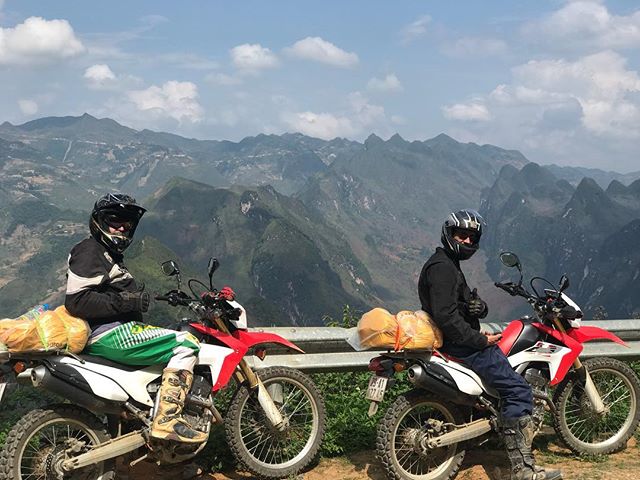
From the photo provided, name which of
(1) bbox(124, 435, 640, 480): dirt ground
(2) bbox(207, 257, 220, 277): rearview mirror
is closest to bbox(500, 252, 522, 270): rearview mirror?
(1) bbox(124, 435, 640, 480): dirt ground

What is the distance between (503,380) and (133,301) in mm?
3260

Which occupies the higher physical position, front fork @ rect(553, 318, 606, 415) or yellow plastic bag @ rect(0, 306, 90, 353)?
yellow plastic bag @ rect(0, 306, 90, 353)

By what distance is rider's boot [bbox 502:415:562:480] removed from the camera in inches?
220

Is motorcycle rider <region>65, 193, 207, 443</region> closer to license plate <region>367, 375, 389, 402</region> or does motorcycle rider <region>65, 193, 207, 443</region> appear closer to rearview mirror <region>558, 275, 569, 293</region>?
license plate <region>367, 375, 389, 402</region>

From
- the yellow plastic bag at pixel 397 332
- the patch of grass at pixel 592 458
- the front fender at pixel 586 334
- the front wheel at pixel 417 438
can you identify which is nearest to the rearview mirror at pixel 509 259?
the front fender at pixel 586 334

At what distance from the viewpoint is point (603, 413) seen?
6617mm

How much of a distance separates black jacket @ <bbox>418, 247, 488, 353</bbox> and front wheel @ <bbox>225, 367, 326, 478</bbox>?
4.60ft

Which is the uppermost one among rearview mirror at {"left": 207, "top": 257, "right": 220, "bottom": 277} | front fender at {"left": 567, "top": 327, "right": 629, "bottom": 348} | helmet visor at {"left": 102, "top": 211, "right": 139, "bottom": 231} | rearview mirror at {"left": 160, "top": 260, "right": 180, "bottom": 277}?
helmet visor at {"left": 102, "top": 211, "right": 139, "bottom": 231}

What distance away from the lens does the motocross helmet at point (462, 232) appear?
19.1 ft

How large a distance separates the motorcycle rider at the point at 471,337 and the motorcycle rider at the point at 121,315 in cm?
215

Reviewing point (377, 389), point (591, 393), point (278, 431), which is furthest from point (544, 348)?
point (278, 431)

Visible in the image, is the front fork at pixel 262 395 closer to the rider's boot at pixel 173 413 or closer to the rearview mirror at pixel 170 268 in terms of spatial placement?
the rider's boot at pixel 173 413

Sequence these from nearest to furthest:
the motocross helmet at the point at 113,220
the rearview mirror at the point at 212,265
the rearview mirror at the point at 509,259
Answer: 1. the motocross helmet at the point at 113,220
2. the rearview mirror at the point at 212,265
3. the rearview mirror at the point at 509,259

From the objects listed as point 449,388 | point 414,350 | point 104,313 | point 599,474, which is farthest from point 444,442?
point 104,313
